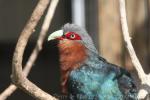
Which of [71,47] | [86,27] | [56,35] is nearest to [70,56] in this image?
[71,47]

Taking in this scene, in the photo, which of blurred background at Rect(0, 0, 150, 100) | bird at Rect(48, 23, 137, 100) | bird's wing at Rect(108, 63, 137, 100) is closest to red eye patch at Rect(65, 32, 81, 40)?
bird at Rect(48, 23, 137, 100)

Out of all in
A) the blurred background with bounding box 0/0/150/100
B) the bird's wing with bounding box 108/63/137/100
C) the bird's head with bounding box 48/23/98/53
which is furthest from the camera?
the blurred background with bounding box 0/0/150/100

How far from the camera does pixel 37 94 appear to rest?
3.68 meters

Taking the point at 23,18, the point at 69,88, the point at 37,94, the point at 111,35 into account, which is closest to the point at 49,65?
the point at 23,18

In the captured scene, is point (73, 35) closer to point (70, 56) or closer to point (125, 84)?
point (70, 56)

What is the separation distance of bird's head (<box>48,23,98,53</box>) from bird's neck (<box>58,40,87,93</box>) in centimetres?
3

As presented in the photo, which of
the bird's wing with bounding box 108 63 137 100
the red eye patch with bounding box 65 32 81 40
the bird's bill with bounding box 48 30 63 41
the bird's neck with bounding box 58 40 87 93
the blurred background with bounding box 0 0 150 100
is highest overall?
the bird's bill with bounding box 48 30 63 41

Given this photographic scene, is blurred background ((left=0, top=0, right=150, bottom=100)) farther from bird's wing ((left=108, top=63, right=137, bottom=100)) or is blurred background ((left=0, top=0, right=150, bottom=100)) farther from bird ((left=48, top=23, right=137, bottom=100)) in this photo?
bird's wing ((left=108, top=63, right=137, bottom=100))

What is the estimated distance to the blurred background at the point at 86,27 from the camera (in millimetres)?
5926

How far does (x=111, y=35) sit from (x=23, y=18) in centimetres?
137

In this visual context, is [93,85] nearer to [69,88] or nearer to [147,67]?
[69,88]

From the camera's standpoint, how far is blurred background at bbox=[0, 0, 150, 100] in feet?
19.4

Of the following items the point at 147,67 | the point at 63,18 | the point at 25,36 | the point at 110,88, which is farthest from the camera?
the point at 63,18

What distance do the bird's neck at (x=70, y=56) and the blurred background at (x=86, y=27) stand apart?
1.32 meters
